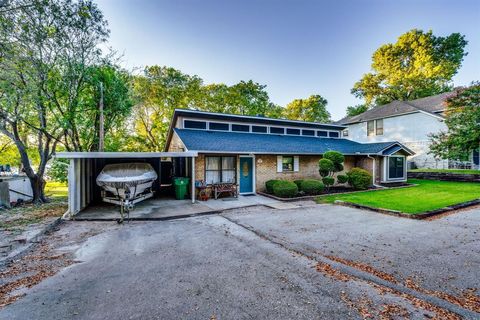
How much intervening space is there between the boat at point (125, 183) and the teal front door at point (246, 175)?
4.88m

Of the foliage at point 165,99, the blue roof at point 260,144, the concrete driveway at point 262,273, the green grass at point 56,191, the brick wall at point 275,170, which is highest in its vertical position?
the foliage at point 165,99

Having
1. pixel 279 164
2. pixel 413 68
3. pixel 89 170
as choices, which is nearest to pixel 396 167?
pixel 279 164

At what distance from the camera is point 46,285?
12.6ft

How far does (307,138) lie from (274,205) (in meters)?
9.56

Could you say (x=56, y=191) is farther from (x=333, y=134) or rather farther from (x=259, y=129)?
(x=333, y=134)

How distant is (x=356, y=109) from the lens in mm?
39250

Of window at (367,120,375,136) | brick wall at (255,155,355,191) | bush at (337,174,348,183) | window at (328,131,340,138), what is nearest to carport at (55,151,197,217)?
brick wall at (255,155,355,191)

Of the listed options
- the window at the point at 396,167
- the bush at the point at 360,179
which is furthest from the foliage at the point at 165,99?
the bush at the point at 360,179

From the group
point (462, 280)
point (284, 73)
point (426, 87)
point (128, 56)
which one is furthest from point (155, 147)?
point (426, 87)

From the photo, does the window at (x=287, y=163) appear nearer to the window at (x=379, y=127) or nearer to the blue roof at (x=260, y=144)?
the blue roof at (x=260, y=144)

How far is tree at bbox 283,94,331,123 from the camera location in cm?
3903

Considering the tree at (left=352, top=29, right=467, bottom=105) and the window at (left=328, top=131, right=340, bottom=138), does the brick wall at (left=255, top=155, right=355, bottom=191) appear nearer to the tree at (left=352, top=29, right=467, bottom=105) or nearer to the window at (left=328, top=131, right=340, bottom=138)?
the window at (left=328, top=131, right=340, bottom=138)

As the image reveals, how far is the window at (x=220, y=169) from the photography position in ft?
41.0

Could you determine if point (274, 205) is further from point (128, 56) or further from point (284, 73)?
point (284, 73)
